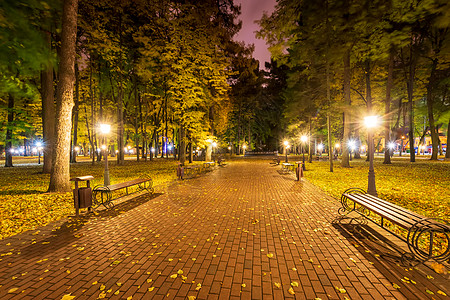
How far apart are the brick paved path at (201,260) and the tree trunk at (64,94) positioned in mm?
4472

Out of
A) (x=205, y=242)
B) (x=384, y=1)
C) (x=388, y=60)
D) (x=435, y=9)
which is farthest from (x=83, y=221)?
(x=388, y=60)

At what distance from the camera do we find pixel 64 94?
8.44m

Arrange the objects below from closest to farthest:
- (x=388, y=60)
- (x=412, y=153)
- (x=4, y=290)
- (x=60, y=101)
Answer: (x=4, y=290) < (x=60, y=101) < (x=388, y=60) < (x=412, y=153)

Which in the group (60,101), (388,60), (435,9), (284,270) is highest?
(388,60)

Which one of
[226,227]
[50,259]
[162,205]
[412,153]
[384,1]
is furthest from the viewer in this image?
[412,153]

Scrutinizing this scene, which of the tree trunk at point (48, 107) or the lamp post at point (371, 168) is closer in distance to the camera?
the lamp post at point (371, 168)

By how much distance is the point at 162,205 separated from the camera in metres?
7.10

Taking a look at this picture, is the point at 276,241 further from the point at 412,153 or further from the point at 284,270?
the point at 412,153

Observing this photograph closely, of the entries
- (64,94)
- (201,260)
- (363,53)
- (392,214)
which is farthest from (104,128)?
(363,53)

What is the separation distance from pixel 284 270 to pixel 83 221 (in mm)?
5478

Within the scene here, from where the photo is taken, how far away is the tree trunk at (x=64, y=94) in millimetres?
8391

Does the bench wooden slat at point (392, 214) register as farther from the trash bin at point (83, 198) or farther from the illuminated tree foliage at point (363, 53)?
the trash bin at point (83, 198)

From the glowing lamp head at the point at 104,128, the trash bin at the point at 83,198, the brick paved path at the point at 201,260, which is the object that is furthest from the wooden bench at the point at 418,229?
the glowing lamp head at the point at 104,128

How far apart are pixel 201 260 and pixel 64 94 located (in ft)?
30.1
